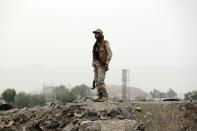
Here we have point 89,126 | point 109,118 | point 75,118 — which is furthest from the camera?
point 75,118

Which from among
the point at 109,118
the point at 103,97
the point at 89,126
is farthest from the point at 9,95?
the point at 89,126

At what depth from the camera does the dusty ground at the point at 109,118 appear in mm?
14117

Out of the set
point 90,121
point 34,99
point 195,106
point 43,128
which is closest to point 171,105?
point 195,106

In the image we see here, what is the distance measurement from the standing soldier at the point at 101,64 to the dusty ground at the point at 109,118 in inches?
14.6

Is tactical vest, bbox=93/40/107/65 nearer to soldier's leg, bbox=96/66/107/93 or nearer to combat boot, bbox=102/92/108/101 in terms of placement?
soldier's leg, bbox=96/66/107/93

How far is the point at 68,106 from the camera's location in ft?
51.9

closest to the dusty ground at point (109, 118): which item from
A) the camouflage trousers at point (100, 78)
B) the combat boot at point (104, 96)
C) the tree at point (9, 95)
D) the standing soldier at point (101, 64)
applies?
the combat boot at point (104, 96)

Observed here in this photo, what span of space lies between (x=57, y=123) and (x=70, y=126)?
70 centimetres

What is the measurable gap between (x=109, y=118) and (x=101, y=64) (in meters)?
2.02

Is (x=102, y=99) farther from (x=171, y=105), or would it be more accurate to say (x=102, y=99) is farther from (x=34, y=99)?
(x=34, y=99)

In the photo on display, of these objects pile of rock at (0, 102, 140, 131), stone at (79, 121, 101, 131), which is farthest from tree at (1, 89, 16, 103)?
stone at (79, 121, 101, 131)

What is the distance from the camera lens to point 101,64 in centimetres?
1569

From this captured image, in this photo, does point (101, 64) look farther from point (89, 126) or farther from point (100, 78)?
point (89, 126)

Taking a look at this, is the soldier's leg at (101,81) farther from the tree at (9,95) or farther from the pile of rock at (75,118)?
the tree at (9,95)
